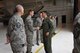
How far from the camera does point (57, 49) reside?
28.9 feet

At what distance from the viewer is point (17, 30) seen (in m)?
5.04

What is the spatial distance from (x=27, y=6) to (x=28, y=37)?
763 centimetres

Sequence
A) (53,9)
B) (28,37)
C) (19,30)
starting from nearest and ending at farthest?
(19,30), (28,37), (53,9)

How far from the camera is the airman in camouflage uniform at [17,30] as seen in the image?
500cm

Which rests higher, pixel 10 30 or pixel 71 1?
pixel 10 30

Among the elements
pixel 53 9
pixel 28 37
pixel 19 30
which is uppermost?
pixel 19 30

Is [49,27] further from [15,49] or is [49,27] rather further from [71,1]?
[71,1]

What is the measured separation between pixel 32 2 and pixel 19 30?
9.94 meters

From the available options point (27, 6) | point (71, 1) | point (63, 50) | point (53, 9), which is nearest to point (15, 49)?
point (63, 50)

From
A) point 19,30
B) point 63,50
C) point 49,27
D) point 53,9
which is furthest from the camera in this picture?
point 53,9

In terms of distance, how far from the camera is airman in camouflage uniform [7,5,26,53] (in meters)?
5.00

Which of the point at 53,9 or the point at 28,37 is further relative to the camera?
the point at 53,9

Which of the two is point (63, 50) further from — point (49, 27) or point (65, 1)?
point (65, 1)

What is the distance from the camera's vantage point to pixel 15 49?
5.18m
